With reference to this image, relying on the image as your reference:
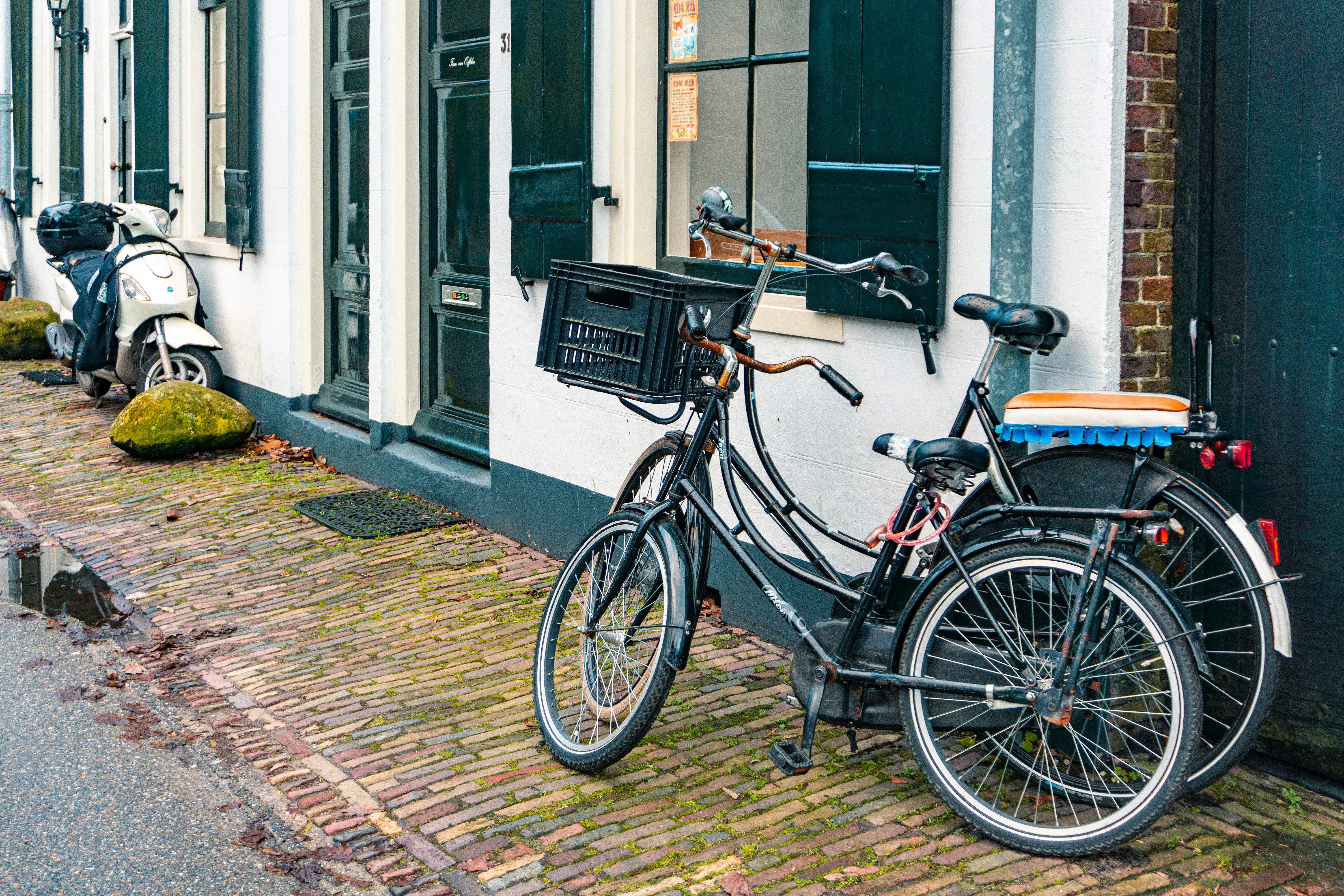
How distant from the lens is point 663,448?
4.46m

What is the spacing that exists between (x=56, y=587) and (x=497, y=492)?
6.93 feet

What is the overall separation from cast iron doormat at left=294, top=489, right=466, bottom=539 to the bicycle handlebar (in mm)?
3592

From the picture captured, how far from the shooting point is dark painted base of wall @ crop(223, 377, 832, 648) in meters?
5.45

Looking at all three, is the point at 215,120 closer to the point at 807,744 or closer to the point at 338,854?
the point at 338,854

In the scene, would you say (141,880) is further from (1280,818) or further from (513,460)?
(513,460)

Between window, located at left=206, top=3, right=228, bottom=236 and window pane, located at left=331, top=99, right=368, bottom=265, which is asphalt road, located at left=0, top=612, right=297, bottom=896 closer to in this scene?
window pane, located at left=331, top=99, right=368, bottom=265

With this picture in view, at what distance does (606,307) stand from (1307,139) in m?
2.00

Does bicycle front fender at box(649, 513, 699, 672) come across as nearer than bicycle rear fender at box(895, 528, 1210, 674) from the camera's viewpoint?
No

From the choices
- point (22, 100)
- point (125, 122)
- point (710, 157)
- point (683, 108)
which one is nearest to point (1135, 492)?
point (710, 157)

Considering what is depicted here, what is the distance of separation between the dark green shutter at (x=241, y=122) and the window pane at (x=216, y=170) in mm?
979

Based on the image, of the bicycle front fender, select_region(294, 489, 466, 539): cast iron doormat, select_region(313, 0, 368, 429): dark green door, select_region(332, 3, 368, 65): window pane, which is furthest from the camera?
select_region(313, 0, 368, 429): dark green door

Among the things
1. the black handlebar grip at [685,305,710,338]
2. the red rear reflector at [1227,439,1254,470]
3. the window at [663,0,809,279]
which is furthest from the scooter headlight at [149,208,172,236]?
the red rear reflector at [1227,439,1254,470]

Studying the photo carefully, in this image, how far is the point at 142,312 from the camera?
1030 cm

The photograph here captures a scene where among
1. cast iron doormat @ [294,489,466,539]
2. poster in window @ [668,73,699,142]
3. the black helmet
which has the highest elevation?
poster in window @ [668,73,699,142]
